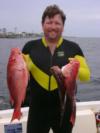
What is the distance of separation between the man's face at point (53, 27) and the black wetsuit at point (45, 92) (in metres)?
0.23

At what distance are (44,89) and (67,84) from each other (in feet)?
2.20

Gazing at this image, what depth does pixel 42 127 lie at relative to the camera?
463 cm

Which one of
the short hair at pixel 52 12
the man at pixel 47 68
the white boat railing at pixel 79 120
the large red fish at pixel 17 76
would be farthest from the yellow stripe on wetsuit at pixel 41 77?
the white boat railing at pixel 79 120

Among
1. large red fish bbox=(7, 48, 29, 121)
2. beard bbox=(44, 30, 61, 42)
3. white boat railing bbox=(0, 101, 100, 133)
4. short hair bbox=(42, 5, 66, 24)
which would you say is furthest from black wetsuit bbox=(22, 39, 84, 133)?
white boat railing bbox=(0, 101, 100, 133)

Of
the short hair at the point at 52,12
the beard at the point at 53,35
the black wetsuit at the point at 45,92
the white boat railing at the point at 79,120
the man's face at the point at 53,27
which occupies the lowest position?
the white boat railing at the point at 79,120

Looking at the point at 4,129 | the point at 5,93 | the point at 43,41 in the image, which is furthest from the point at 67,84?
the point at 5,93

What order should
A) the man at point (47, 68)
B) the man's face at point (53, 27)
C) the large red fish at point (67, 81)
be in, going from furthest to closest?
the man at point (47, 68) < the man's face at point (53, 27) < the large red fish at point (67, 81)

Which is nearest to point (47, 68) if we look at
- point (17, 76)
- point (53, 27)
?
point (53, 27)

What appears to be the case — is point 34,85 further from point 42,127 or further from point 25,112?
point 25,112

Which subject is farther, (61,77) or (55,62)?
(55,62)

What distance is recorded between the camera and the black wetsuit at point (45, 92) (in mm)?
4465

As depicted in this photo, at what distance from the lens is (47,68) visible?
4.46 meters

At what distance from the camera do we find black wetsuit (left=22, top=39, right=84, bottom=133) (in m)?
4.46

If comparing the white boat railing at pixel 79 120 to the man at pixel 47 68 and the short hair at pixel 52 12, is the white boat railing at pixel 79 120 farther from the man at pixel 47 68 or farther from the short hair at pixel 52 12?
the short hair at pixel 52 12
